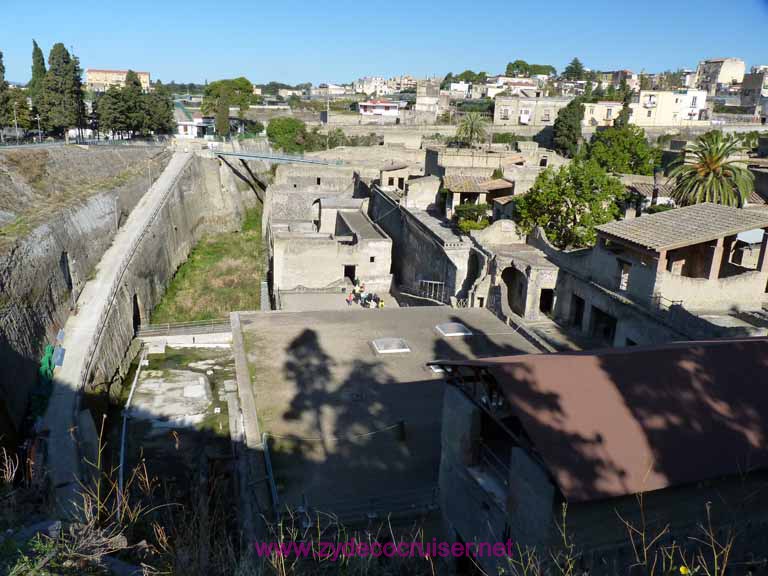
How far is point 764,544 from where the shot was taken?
741cm

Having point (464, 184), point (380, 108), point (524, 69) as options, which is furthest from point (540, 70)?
point (464, 184)

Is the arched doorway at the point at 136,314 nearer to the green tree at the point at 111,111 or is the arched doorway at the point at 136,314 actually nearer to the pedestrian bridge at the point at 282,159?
the pedestrian bridge at the point at 282,159

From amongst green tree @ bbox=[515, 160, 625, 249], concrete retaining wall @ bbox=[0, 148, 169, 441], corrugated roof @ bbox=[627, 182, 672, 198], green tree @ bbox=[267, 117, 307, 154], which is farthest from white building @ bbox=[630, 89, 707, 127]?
concrete retaining wall @ bbox=[0, 148, 169, 441]

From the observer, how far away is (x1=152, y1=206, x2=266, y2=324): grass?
92.1 feet

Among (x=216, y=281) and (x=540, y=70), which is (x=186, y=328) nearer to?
(x=216, y=281)

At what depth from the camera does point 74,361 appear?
56.9 feet

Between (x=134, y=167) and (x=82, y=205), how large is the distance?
17.1 m

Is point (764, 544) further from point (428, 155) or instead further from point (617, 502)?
point (428, 155)

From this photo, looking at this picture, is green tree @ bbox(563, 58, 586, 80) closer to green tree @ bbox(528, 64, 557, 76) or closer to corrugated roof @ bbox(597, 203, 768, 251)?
green tree @ bbox(528, 64, 557, 76)

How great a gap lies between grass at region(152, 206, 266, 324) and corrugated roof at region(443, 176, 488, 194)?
10.4 m

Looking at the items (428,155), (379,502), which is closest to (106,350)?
(379,502)

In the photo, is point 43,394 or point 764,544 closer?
point 764,544

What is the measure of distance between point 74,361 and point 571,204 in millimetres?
16528

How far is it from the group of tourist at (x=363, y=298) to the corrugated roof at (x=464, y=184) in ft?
21.6
